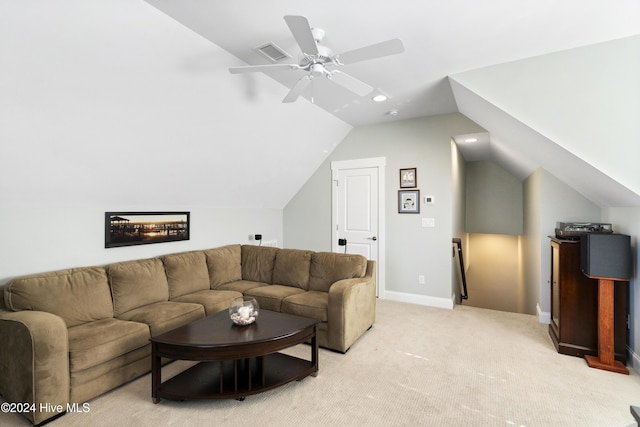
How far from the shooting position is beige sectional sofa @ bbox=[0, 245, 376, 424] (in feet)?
6.59

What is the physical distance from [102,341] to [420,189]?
402 centimetres

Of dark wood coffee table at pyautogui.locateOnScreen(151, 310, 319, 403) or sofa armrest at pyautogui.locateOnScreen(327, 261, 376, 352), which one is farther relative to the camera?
sofa armrest at pyautogui.locateOnScreen(327, 261, 376, 352)

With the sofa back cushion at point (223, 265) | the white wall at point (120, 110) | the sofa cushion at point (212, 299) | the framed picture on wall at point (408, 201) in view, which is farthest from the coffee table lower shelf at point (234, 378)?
the framed picture on wall at point (408, 201)

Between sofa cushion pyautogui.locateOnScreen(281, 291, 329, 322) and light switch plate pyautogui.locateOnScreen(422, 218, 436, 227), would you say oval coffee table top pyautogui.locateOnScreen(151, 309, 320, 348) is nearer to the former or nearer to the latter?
sofa cushion pyautogui.locateOnScreen(281, 291, 329, 322)

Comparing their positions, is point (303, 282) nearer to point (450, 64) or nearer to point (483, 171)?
point (450, 64)

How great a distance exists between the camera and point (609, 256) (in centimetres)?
268

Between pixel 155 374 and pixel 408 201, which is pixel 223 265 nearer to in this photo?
pixel 155 374

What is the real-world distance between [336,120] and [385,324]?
2.92 m

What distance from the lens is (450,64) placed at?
2930 millimetres

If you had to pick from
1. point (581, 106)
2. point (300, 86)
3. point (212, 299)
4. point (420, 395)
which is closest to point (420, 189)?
point (581, 106)

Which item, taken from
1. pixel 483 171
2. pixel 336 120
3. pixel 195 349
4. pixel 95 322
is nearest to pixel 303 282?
pixel 195 349

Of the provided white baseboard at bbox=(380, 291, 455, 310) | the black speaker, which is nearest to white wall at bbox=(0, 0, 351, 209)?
white baseboard at bbox=(380, 291, 455, 310)

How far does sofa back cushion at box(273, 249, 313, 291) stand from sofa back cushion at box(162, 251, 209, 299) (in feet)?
2.85

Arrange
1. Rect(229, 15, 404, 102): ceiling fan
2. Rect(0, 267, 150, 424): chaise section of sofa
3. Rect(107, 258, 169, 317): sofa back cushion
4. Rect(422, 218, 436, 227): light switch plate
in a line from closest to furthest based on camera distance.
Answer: Rect(229, 15, 404, 102): ceiling fan, Rect(0, 267, 150, 424): chaise section of sofa, Rect(107, 258, 169, 317): sofa back cushion, Rect(422, 218, 436, 227): light switch plate
